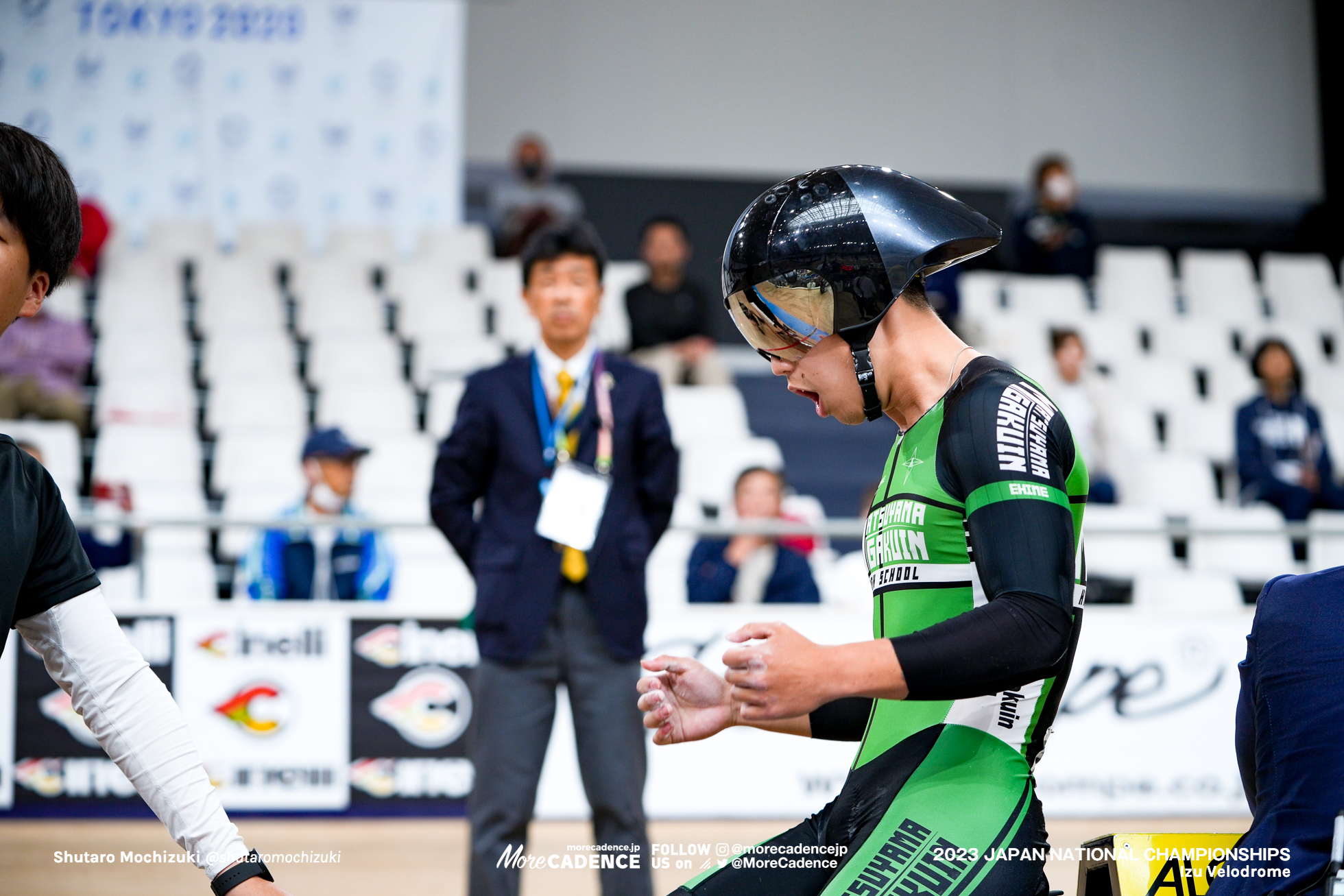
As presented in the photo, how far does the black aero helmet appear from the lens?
64.7 inches

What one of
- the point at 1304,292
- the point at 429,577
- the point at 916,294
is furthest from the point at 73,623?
the point at 1304,292

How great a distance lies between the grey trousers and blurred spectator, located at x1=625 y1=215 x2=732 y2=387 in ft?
16.3

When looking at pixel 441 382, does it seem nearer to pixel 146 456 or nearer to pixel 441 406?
pixel 441 406

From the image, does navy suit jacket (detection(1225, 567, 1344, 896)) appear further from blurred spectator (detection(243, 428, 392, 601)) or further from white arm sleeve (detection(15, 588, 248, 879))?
blurred spectator (detection(243, 428, 392, 601))

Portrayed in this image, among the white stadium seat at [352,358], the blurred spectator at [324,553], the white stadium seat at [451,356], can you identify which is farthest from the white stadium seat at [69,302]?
the blurred spectator at [324,553]

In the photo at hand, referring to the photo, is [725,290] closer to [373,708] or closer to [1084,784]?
[373,708]

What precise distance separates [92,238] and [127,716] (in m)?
7.69

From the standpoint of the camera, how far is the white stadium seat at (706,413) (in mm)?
8047

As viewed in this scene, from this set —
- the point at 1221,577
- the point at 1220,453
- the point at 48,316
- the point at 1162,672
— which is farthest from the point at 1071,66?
the point at 48,316

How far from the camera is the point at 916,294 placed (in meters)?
1.74

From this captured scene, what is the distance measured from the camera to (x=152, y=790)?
5.72 feet

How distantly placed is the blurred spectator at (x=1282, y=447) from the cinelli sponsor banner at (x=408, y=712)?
5432 millimetres

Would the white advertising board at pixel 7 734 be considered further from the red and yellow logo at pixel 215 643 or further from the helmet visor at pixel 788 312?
the helmet visor at pixel 788 312

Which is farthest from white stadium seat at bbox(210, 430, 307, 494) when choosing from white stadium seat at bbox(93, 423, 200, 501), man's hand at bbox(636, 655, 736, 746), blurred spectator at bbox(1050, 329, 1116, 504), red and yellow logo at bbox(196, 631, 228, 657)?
man's hand at bbox(636, 655, 736, 746)
